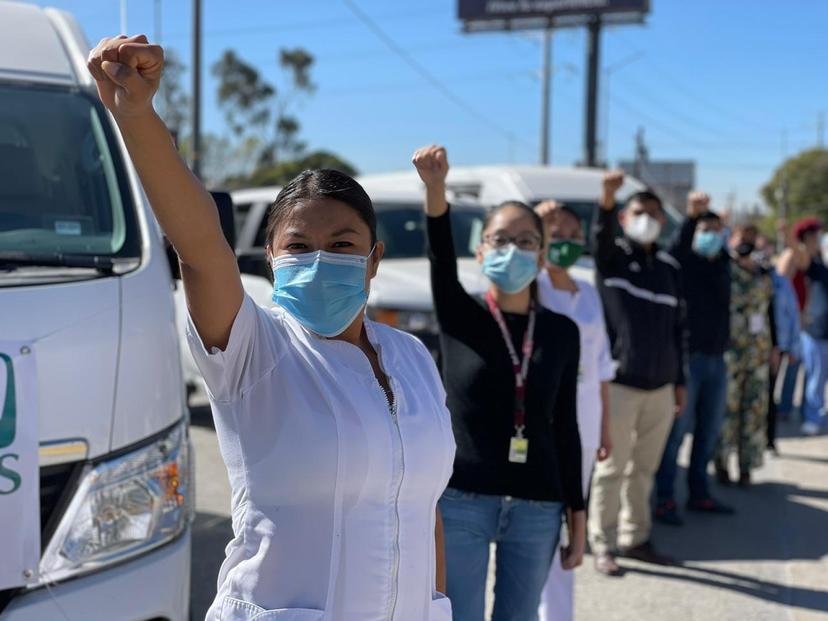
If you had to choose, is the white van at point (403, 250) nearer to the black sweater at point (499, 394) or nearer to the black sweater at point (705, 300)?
the black sweater at point (705, 300)

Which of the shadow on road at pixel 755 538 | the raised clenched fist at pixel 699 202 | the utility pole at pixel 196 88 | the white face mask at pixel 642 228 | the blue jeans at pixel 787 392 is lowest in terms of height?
the shadow on road at pixel 755 538

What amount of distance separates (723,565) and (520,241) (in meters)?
3.02

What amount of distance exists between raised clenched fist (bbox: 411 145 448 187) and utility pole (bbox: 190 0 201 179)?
11682mm

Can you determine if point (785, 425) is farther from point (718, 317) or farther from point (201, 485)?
point (201, 485)

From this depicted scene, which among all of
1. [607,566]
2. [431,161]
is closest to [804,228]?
[607,566]

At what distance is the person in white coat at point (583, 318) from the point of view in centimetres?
409

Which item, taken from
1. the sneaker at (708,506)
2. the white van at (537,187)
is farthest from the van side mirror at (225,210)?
the white van at (537,187)

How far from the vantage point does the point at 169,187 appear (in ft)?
5.34

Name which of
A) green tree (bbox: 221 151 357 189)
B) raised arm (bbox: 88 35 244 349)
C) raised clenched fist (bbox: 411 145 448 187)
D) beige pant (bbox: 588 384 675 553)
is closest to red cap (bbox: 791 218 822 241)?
beige pant (bbox: 588 384 675 553)

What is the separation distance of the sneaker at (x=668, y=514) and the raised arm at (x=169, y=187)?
4910 millimetres

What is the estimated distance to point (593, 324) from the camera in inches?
164

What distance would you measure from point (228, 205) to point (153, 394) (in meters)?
0.68

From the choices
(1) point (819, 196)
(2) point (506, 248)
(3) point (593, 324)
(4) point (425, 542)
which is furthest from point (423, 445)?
(1) point (819, 196)

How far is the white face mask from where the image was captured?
A: 5082 mm
